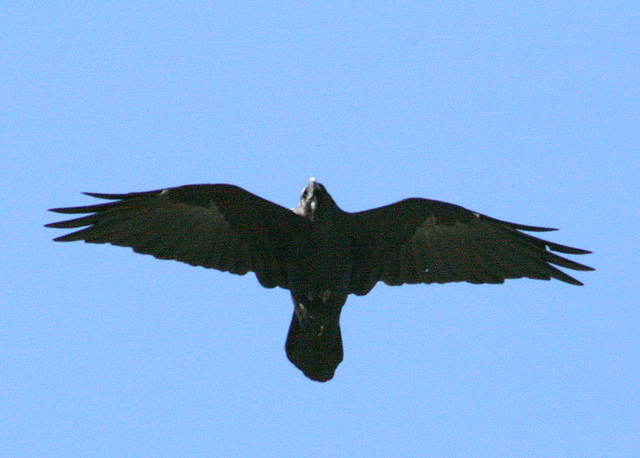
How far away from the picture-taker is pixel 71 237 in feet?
28.7

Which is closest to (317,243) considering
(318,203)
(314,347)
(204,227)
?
(318,203)

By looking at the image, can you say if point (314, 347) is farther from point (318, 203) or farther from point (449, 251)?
point (449, 251)

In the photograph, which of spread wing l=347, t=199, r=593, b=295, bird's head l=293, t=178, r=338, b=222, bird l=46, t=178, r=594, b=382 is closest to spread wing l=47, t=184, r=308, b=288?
bird l=46, t=178, r=594, b=382

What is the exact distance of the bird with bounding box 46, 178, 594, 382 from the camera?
8.85 meters

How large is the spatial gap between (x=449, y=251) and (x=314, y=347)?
1728 mm

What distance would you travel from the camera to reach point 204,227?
9336mm

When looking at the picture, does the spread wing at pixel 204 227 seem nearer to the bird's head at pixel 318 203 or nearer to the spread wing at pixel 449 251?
the bird's head at pixel 318 203

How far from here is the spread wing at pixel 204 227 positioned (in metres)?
8.91

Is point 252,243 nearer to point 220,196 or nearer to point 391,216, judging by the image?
point 220,196

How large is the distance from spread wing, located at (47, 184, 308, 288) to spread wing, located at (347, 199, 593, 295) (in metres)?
0.82

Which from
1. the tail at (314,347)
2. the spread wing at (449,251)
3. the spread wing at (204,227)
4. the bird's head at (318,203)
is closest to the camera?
the bird's head at (318,203)

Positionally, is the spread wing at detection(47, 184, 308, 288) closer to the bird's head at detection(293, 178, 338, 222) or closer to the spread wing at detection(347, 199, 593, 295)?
the bird's head at detection(293, 178, 338, 222)

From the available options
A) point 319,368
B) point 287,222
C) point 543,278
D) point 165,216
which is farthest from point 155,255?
point 543,278

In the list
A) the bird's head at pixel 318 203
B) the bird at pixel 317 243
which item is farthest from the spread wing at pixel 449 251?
the bird's head at pixel 318 203
